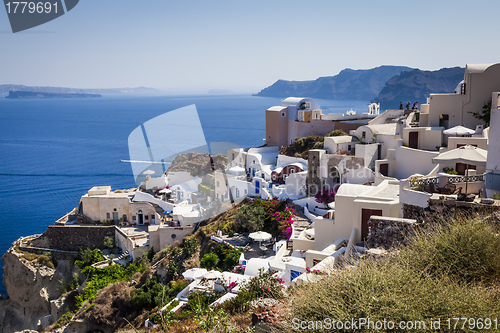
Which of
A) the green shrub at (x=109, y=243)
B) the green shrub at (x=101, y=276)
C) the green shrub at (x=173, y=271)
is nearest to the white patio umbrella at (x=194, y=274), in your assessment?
the green shrub at (x=173, y=271)

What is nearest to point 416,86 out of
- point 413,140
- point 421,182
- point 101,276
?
point 413,140

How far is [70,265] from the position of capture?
75.2 feet

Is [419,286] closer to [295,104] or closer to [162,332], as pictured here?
[162,332]

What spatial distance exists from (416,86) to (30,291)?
94367 millimetres

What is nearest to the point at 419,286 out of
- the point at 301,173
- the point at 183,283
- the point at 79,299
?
the point at 183,283

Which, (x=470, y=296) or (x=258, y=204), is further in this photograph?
(x=258, y=204)

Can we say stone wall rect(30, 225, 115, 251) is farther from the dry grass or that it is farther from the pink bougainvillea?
the dry grass

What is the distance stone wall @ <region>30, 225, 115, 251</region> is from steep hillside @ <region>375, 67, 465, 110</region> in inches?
2960

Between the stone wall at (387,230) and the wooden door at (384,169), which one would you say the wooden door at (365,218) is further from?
the wooden door at (384,169)

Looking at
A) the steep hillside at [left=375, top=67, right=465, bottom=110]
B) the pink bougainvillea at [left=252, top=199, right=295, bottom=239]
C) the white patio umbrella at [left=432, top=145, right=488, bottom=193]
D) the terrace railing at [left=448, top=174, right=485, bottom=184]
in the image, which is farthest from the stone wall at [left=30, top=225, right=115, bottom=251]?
the steep hillside at [left=375, top=67, right=465, bottom=110]

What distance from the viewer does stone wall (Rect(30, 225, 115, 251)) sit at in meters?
23.9

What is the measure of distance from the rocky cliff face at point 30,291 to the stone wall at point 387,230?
1762 centimetres

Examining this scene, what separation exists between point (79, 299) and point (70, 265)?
412 centimetres

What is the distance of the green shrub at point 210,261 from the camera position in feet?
51.5
